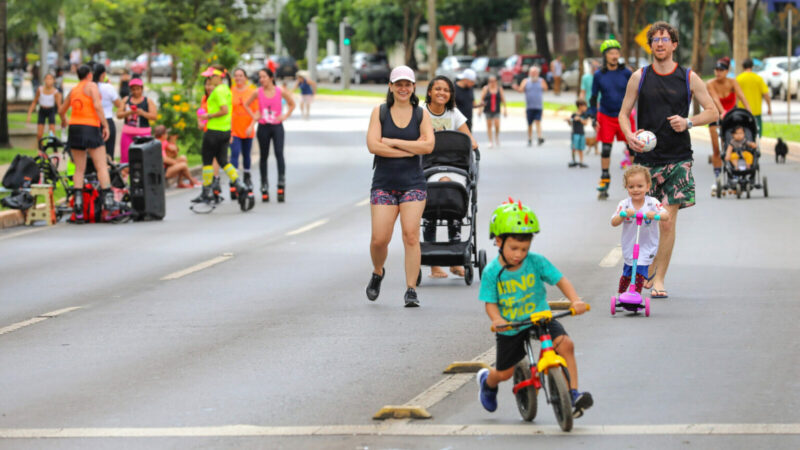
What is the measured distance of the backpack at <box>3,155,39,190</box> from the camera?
1981 centimetres

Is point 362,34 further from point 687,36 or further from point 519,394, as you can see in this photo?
point 519,394

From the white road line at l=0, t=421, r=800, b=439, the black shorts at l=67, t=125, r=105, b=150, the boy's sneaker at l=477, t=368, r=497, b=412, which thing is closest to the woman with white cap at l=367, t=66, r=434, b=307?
the boy's sneaker at l=477, t=368, r=497, b=412

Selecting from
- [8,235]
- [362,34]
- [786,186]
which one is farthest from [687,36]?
[8,235]

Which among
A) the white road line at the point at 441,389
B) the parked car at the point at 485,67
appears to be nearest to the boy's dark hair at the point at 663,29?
the white road line at the point at 441,389

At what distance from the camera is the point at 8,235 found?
1869 cm

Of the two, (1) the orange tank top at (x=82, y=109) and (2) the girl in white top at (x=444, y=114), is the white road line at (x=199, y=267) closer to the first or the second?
(2) the girl in white top at (x=444, y=114)

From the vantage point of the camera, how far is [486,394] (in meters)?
7.73

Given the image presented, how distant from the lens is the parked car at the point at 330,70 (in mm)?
89875

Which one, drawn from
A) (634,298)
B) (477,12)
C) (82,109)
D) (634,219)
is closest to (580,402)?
(634,298)

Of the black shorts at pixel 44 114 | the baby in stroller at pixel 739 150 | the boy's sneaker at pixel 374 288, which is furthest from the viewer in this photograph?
the black shorts at pixel 44 114

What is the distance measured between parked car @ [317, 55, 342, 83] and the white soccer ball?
7865 cm

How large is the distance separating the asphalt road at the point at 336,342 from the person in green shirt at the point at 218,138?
1878mm

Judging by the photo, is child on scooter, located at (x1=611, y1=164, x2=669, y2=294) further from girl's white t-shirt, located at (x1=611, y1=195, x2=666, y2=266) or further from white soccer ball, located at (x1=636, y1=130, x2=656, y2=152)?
white soccer ball, located at (x1=636, y1=130, x2=656, y2=152)

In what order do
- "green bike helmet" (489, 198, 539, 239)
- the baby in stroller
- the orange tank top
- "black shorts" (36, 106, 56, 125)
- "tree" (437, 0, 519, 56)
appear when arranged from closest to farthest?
"green bike helmet" (489, 198, 539, 239)
the orange tank top
the baby in stroller
"black shorts" (36, 106, 56, 125)
"tree" (437, 0, 519, 56)
